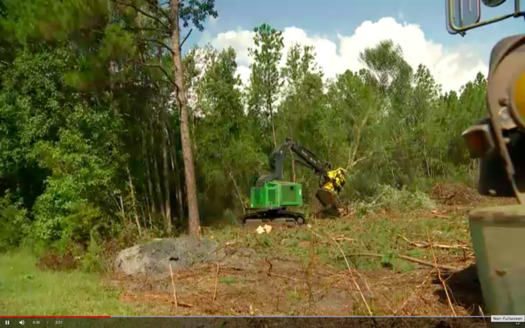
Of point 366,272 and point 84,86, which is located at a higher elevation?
point 84,86

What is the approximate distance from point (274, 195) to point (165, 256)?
24.4 ft

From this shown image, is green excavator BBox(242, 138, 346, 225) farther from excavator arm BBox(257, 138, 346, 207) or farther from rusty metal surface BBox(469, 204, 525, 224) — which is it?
rusty metal surface BBox(469, 204, 525, 224)

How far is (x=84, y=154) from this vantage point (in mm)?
14086

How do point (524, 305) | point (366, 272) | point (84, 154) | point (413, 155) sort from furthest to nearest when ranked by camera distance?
point (413, 155) < point (84, 154) < point (366, 272) < point (524, 305)

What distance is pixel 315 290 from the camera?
6461 millimetres

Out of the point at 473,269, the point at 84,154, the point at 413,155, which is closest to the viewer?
the point at 473,269

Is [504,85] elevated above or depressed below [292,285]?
above

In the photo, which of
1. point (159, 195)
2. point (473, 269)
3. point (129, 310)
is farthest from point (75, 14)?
point (473, 269)

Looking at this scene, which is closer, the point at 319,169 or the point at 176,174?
the point at 319,169

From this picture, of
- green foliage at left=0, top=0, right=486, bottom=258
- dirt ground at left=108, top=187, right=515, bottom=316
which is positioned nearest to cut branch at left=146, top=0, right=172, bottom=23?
green foliage at left=0, top=0, right=486, bottom=258

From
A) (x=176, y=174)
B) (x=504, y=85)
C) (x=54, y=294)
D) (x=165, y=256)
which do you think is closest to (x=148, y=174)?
(x=176, y=174)

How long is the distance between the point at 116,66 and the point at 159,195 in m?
Result: 5.28

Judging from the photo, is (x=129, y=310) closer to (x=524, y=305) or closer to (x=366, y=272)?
(x=366, y=272)

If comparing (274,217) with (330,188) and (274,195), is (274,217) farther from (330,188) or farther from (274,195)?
Result: (330,188)
